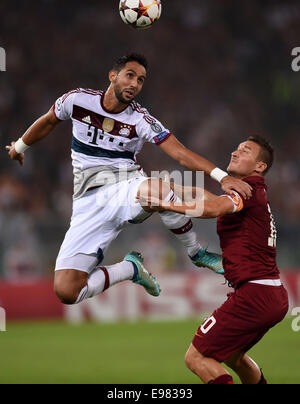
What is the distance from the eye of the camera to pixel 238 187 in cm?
528

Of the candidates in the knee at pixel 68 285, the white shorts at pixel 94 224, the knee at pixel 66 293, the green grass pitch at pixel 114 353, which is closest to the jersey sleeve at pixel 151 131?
the white shorts at pixel 94 224

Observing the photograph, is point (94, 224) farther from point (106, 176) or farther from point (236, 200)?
point (236, 200)

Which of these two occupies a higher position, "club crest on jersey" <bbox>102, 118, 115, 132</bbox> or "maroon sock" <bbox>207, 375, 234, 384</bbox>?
"club crest on jersey" <bbox>102, 118, 115, 132</bbox>

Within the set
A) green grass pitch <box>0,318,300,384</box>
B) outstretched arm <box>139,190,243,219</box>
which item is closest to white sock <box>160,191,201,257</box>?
outstretched arm <box>139,190,243,219</box>

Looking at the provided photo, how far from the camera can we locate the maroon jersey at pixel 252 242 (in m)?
5.30

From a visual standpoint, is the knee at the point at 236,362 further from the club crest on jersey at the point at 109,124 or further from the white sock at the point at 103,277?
the club crest on jersey at the point at 109,124

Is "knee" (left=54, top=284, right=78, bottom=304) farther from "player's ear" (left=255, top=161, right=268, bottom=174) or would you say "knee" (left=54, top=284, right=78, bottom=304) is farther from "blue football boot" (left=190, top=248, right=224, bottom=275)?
"player's ear" (left=255, top=161, right=268, bottom=174)

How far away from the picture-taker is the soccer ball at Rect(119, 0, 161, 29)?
6.28m

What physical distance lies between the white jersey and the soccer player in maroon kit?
1094 mm

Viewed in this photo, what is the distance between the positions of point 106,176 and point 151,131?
58cm

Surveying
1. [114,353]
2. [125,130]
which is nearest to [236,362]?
[125,130]

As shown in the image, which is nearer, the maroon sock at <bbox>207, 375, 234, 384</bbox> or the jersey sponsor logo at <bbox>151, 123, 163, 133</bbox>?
the maroon sock at <bbox>207, 375, 234, 384</bbox>

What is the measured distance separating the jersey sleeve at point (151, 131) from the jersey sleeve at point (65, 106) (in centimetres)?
64
